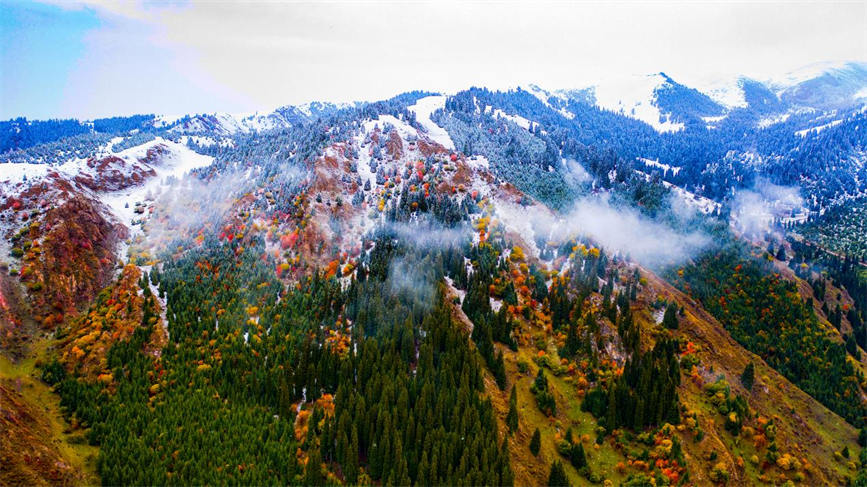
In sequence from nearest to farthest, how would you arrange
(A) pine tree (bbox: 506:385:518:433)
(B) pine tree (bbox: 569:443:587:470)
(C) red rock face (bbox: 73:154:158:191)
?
(B) pine tree (bbox: 569:443:587:470)
(A) pine tree (bbox: 506:385:518:433)
(C) red rock face (bbox: 73:154:158:191)

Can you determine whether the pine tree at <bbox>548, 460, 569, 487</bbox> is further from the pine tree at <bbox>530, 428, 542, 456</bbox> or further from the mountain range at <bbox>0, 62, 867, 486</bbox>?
the pine tree at <bbox>530, 428, 542, 456</bbox>

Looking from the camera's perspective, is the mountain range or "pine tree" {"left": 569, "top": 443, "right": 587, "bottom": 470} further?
"pine tree" {"left": 569, "top": 443, "right": 587, "bottom": 470}

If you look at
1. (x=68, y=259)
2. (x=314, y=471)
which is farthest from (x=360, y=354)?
(x=68, y=259)

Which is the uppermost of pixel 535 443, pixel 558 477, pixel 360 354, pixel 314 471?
pixel 360 354

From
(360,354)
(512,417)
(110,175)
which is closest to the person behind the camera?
(512,417)

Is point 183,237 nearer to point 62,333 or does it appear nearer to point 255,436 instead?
point 62,333

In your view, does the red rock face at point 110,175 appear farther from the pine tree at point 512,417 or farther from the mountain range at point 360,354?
the pine tree at point 512,417

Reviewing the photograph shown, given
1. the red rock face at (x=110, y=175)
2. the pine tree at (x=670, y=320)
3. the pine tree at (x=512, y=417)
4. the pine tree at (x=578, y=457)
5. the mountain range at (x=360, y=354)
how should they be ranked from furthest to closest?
the red rock face at (x=110, y=175)
the pine tree at (x=670, y=320)
the pine tree at (x=512, y=417)
the pine tree at (x=578, y=457)
the mountain range at (x=360, y=354)

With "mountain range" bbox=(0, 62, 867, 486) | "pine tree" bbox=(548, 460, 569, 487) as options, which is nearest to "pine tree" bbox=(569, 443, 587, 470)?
"mountain range" bbox=(0, 62, 867, 486)

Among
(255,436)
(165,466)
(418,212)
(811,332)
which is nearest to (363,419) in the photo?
(255,436)

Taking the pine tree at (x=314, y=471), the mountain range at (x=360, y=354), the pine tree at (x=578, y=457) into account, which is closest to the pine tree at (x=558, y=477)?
the mountain range at (x=360, y=354)

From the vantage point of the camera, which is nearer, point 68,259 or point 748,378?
point 68,259

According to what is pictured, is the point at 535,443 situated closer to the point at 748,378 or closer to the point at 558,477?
the point at 558,477
